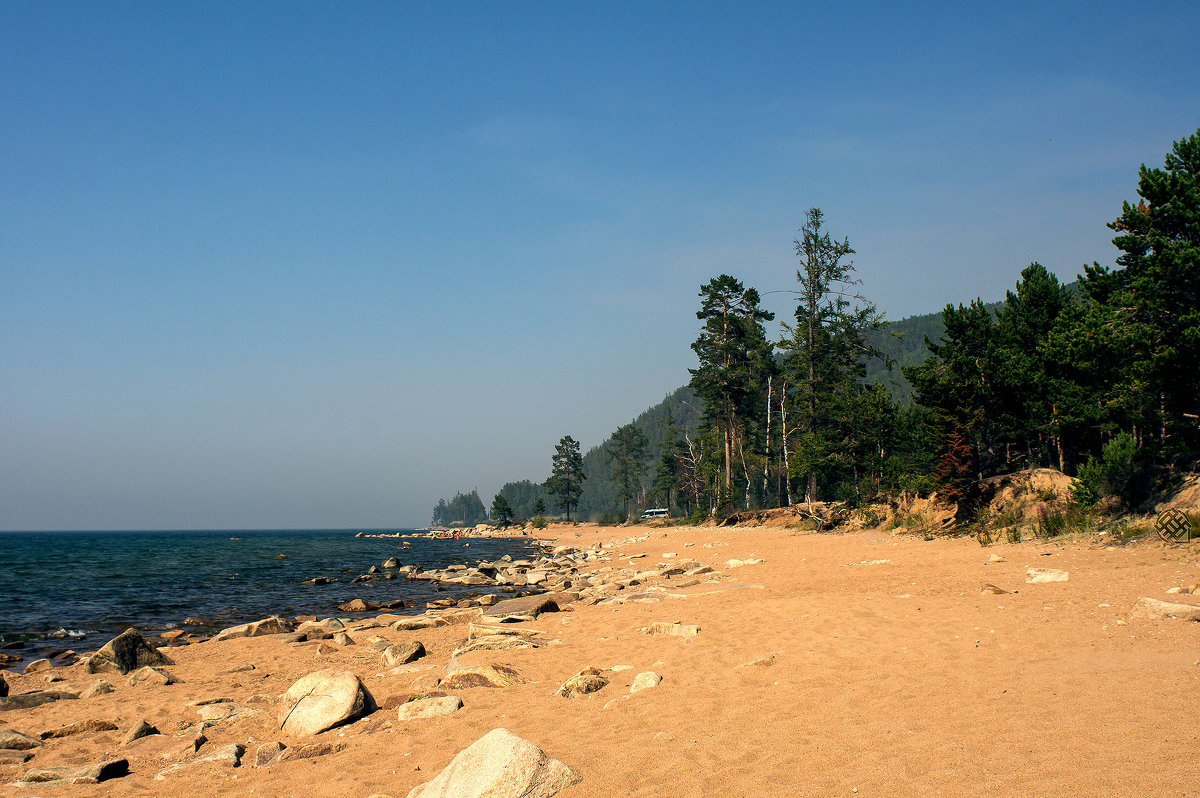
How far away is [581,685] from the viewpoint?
7.53 metres

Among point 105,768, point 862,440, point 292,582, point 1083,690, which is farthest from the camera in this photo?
point 862,440

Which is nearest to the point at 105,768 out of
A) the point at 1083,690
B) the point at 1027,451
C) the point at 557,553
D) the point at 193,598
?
the point at 1083,690

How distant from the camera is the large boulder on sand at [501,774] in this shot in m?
4.56

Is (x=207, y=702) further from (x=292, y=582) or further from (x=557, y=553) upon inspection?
(x=557, y=553)

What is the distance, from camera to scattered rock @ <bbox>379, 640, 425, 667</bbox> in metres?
10.4

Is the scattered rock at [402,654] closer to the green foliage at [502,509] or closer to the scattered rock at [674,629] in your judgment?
the scattered rock at [674,629]

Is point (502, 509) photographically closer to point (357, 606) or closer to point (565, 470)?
point (565, 470)

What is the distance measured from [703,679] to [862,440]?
31008 mm

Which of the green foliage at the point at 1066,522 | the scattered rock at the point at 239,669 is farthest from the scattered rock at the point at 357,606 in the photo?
the green foliage at the point at 1066,522

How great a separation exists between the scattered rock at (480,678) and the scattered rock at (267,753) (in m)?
2.06

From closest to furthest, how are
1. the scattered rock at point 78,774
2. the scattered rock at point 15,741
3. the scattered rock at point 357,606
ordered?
the scattered rock at point 78,774, the scattered rock at point 15,741, the scattered rock at point 357,606

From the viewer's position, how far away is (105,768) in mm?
6492

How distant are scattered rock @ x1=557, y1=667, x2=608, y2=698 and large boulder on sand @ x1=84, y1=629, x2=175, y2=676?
350 inches

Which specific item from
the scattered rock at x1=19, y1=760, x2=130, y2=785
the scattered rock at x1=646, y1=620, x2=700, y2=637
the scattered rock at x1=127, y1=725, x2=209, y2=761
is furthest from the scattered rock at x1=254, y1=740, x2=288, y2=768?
the scattered rock at x1=646, y1=620, x2=700, y2=637
